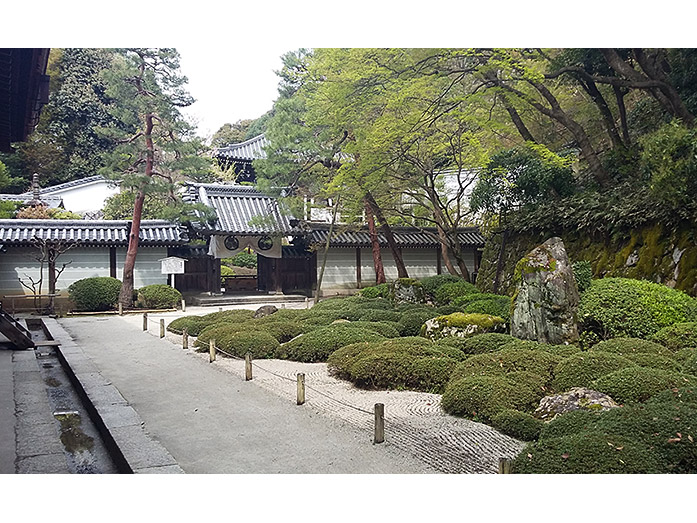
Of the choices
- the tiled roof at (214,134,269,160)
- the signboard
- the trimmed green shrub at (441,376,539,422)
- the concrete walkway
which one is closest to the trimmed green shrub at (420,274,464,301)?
the concrete walkway

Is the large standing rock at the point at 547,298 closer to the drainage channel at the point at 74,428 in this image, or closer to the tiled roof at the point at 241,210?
the drainage channel at the point at 74,428

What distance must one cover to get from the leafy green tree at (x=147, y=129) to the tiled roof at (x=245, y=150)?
5.82 m

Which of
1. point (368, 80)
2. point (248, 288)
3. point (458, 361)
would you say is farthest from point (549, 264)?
point (248, 288)

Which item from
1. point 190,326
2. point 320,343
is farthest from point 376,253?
point 320,343

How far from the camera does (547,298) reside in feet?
19.6

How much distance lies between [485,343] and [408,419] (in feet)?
6.85

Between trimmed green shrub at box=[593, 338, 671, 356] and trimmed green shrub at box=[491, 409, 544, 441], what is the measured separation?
1.53 metres

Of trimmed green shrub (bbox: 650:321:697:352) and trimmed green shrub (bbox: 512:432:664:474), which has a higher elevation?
trimmed green shrub (bbox: 650:321:697:352)

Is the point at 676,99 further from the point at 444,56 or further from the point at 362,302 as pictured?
the point at 362,302

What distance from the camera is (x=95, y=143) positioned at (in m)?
18.5

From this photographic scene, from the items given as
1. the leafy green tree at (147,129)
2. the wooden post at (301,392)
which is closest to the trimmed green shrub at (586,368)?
the wooden post at (301,392)

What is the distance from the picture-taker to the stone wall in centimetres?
700

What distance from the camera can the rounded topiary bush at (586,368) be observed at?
429cm

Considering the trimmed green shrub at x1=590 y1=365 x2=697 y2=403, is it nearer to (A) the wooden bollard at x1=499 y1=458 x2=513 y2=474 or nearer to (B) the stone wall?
(A) the wooden bollard at x1=499 y1=458 x2=513 y2=474
